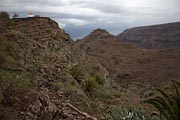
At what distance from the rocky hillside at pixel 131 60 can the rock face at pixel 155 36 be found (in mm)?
18637

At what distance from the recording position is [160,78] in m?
37.2

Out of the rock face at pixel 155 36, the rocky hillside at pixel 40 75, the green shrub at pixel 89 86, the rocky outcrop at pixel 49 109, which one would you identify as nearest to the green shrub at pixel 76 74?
the rocky hillside at pixel 40 75

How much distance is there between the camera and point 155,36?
6931cm

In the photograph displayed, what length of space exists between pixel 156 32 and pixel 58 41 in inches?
2136

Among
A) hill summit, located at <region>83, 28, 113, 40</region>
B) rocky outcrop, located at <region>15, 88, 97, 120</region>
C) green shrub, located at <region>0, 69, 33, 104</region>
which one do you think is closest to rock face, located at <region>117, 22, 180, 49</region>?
hill summit, located at <region>83, 28, 113, 40</region>

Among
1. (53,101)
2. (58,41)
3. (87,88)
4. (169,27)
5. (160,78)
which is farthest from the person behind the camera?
(169,27)

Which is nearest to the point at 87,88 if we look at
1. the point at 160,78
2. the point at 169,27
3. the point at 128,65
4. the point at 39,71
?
the point at 39,71

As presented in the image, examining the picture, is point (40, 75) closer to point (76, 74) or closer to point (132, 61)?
point (76, 74)

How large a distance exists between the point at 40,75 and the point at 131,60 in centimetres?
3214

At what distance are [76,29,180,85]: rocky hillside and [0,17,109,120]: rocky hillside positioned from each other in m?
17.4

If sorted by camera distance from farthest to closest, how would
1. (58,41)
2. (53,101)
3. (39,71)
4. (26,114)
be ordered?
(58,41), (39,71), (53,101), (26,114)

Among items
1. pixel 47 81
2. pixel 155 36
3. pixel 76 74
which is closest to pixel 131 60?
pixel 155 36

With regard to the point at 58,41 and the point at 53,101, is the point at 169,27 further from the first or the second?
the point at 53,101

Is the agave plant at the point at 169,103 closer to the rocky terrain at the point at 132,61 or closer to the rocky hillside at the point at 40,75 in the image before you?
the rocky hillside at the point at 40,75
